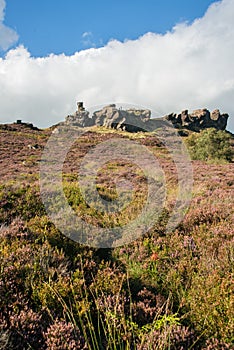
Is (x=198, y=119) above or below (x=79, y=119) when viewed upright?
above

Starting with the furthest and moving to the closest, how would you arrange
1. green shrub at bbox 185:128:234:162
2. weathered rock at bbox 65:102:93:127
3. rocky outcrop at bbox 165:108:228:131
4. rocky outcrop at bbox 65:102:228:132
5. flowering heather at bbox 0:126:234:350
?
rocky outcrop at bbox 165:108:228:131, weathered rock at bbox 65:102:93:127, rocky outcrop at bbox 65:102:228:132, green shrub at bbox 185:128:234:162, flowering heather at bbox 0:126:234:350

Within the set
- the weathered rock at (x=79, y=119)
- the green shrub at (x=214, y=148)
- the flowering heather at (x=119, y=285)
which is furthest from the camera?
the weathered rock at (x=79, y=119)

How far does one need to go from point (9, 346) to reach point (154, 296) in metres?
2.54

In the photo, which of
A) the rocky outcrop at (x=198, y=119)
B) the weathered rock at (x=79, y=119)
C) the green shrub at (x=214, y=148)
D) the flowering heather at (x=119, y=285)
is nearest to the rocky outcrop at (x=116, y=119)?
the weathered rock at (x=79, y=119)

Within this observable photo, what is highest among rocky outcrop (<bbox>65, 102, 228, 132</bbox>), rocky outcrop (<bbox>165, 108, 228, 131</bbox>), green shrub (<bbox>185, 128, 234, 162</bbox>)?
rocky outcrop (<bbox>165, 108, 228, 131</bbox>)

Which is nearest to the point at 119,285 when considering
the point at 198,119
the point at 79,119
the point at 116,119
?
the point at 116,119

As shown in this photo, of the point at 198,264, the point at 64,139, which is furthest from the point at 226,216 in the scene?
the point at 64,139

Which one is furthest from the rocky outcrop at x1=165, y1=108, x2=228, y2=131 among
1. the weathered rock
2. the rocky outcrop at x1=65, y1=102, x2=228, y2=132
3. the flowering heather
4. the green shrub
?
the flowering heather

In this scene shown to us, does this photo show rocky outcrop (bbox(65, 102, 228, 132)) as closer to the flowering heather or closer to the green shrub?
the green shrub

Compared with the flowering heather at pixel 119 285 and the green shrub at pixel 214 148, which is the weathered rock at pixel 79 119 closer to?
the green shrub at pixel 214 148

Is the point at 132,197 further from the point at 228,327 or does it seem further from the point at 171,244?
the point at 228,327

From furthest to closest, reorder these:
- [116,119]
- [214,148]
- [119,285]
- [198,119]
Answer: [198,119] → [116,119] → [214,148] → [119,285]

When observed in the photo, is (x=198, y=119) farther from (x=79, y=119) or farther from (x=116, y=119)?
(x=79, y=119)

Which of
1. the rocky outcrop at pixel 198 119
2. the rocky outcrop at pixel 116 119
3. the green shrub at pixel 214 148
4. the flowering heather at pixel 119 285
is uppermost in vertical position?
the rocky outcrop at pixel 198 119
